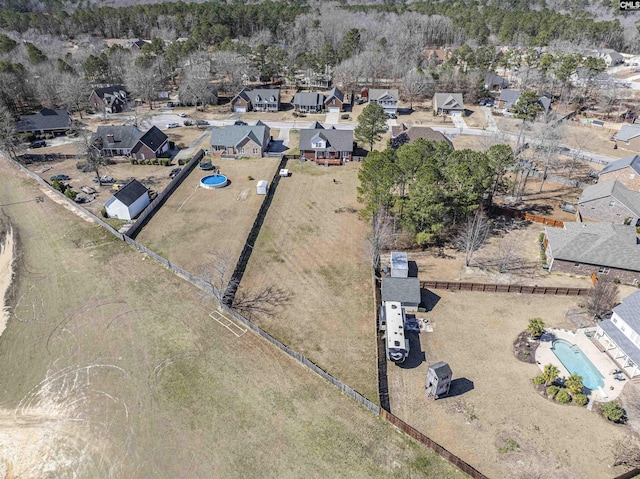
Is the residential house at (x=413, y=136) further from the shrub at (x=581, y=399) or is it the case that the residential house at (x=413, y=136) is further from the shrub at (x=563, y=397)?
the shrub at (x=581, y=399)

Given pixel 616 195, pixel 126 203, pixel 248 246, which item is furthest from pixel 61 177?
pixel 616 195

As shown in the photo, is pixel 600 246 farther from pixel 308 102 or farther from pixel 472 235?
pixel 308 102

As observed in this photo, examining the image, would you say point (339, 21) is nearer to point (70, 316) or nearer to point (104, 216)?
point (104, 216)

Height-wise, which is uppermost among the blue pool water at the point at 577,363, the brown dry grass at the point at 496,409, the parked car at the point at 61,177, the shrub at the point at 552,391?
the shrub at the point at 552,391

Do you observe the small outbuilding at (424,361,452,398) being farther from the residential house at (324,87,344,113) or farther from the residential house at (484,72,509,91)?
the residential house at (484,72,509,91)

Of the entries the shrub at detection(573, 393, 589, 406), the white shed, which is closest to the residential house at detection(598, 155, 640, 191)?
the shrub at detection(573, 393, 589, 406)

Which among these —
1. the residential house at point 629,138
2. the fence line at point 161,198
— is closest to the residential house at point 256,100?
the fence line at point 161,198

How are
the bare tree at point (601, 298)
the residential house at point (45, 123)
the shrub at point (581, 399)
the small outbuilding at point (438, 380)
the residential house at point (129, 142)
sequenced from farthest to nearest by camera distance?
the residential house at point (45, 123) → the residential house at point (129, 142) → the bare tree at point (601, 298) → the small outbuilding at point (438, 380) → the shrub at point (581, 399)
